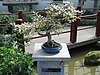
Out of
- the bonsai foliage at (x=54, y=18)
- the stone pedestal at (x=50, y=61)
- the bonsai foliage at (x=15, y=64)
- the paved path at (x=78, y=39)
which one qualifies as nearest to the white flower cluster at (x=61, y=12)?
the bonsai foliage at (x=54, y=18)

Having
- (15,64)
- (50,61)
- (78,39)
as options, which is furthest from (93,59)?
(15,64)

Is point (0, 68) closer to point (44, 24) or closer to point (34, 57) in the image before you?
point (34, 57)

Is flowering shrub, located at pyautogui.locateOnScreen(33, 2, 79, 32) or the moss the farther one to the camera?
the moss

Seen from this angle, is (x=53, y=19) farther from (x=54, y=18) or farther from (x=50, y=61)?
(x=50, y=61)

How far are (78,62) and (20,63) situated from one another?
2813 millimetres

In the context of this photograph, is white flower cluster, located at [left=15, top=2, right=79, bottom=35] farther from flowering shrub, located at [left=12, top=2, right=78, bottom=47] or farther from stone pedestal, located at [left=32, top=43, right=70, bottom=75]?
stone pedestal, located at [left=32, top=43, right=70, bottom=75]

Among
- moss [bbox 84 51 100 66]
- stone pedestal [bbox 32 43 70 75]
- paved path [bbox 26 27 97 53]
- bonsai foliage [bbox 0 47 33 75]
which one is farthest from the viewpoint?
paved path [bbox 26 27 97 53]

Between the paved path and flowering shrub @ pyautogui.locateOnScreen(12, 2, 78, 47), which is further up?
flowering shrub @ pyautogui.locateOnScreen(12, 2, 78, 47)

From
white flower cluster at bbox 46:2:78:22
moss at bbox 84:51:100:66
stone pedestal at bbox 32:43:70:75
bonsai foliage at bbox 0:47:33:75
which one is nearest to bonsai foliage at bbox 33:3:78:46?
white flower cluster at bbox 46:2:78:22

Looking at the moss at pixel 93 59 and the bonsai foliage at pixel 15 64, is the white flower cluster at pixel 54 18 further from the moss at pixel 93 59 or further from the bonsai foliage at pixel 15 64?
the moss at pixel 93 59

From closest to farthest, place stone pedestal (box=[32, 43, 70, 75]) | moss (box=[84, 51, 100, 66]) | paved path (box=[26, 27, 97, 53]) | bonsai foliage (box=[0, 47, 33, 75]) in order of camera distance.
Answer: stone pedestal (box=[32, 43, 70, 75]) < bonsai foliage (box=[0, 47, 33, 75]) < moss (box=[84, 51, 100, 66]) < paved path (box=[26, 27, 97, 53])

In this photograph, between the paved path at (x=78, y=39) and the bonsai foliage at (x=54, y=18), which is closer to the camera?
the bonsai foliage at (x=54, y=18)

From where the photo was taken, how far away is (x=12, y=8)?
14.5 metres

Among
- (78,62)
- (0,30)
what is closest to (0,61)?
(0,30)
